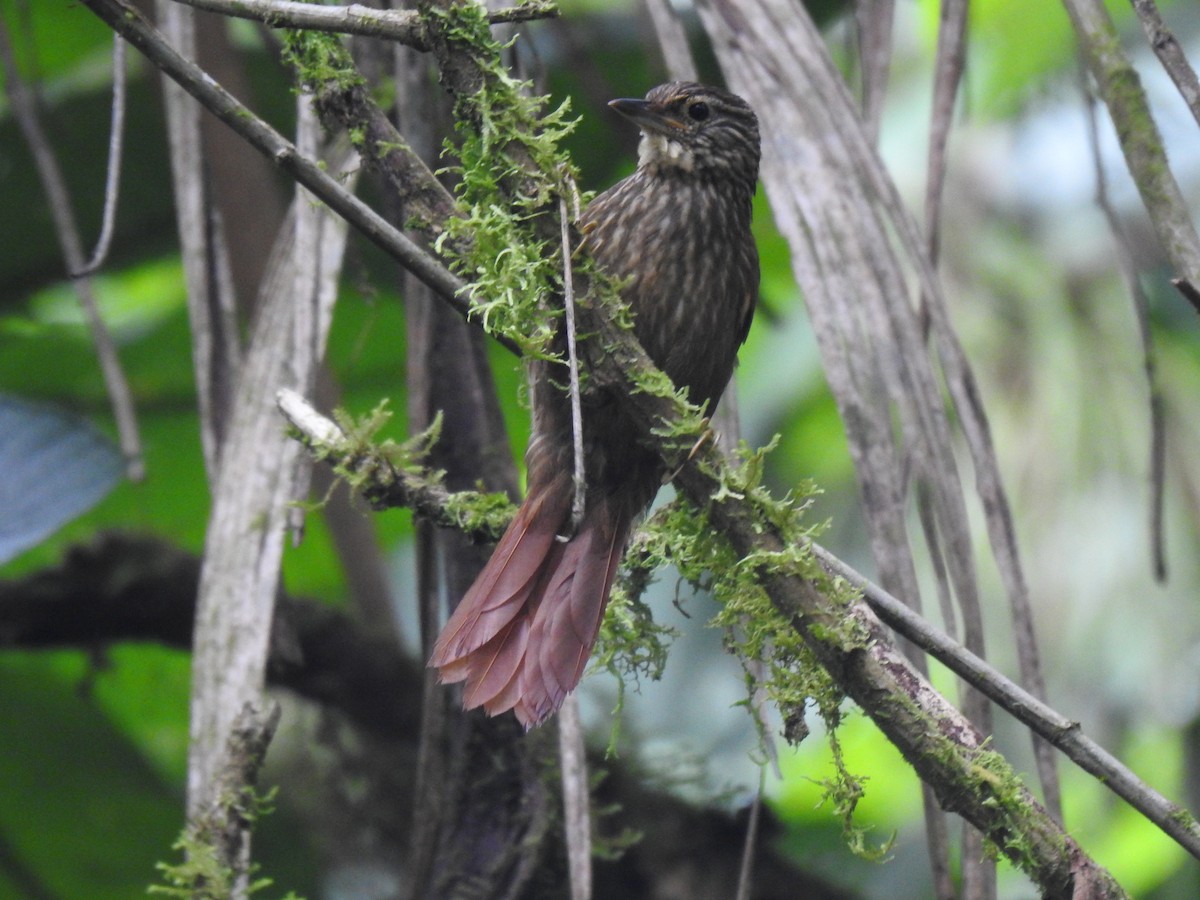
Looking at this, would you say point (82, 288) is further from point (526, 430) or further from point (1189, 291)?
point (1189, 291)

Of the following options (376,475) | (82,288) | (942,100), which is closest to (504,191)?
(376,475)

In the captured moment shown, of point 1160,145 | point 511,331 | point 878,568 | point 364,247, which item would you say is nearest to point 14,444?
point 364,247

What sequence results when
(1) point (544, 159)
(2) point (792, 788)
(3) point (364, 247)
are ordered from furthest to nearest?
(2) point (792, 788) → (3) point (364, 247) → (1) point (544, 159)

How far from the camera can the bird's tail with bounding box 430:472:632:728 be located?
77.2 inches

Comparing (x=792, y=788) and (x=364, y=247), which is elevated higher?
(x=364, y=247)

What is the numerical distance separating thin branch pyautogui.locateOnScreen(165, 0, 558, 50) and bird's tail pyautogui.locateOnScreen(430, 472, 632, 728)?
0.75 m

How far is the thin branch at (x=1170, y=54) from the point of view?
1622 mm

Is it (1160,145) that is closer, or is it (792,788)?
(1160,145)

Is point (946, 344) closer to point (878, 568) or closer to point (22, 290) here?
point (878, 568)

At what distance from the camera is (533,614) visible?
2082mm

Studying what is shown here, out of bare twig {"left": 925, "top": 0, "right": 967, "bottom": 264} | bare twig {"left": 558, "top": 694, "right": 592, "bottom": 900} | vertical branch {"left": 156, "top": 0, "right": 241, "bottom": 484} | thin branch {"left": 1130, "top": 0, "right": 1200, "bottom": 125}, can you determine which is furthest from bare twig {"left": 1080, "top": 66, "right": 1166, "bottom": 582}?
vertical branch {"left": 156, "top": 0, "right": 241, "bottom": 484}

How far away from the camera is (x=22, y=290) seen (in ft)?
13.4

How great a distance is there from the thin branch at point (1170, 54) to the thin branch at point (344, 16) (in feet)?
2.44

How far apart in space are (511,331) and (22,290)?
113 inches
